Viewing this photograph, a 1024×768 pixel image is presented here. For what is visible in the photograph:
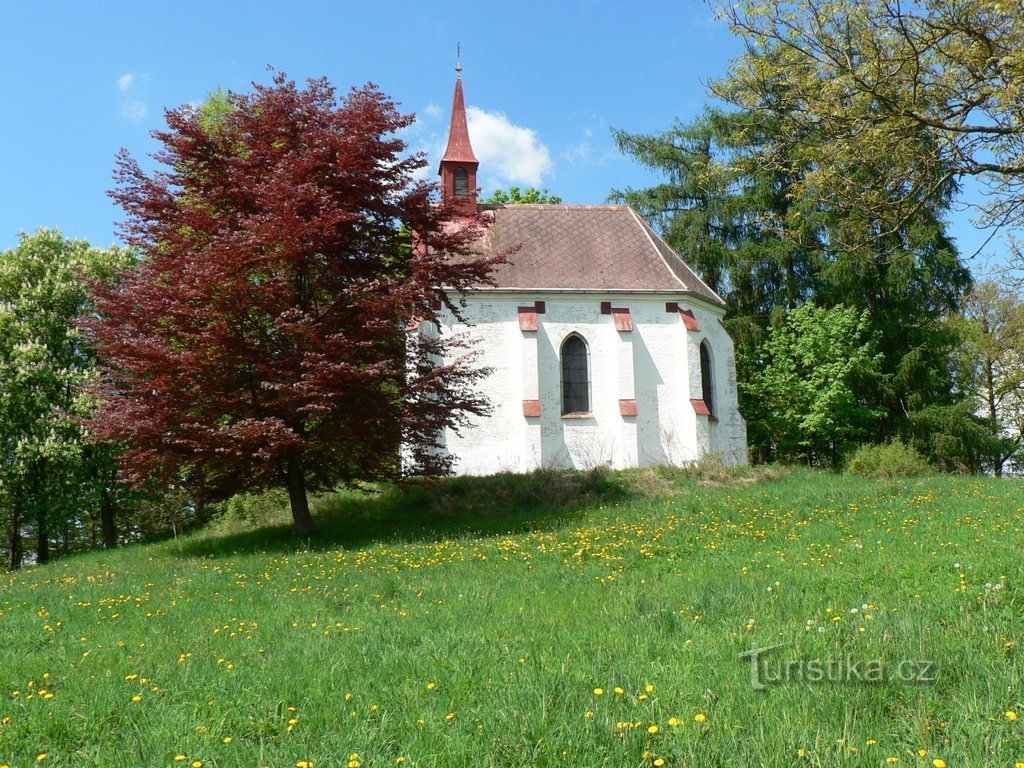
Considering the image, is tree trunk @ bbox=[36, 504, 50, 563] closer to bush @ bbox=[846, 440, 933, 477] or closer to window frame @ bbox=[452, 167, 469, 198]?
window frame @ bbox=[452, 167, 469, 198]

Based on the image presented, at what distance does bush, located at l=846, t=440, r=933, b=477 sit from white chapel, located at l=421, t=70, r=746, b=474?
142 inches

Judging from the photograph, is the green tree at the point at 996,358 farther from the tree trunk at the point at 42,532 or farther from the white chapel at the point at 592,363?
the tree trunk at the point at 42,532

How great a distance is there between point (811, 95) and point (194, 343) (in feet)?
34.5

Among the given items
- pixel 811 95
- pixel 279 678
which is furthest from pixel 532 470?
pixel 279 678

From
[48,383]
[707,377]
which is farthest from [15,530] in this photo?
[707,377]

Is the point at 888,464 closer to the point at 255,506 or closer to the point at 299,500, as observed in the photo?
the point at 299,500

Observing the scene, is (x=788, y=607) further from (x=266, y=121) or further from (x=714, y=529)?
(x=266, y=121)

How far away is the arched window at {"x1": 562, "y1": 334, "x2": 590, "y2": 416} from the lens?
23312 mm

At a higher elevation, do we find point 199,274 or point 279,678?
point 199,274

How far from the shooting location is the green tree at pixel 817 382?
27.2m

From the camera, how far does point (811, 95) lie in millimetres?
8719

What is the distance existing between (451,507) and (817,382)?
15.9m

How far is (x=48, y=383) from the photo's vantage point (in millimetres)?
22719

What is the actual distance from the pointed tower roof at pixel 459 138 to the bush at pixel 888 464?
16067mm
